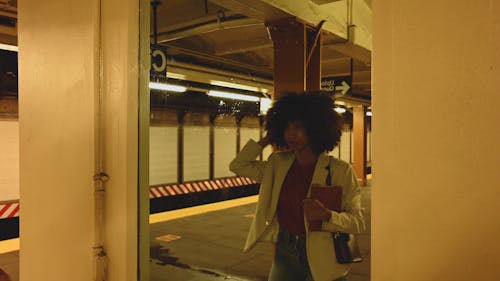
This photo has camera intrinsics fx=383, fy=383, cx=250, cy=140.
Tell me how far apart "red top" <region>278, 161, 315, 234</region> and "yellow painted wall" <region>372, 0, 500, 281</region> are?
0.89m

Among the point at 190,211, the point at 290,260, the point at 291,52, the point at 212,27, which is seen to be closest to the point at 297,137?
the point at 290,260

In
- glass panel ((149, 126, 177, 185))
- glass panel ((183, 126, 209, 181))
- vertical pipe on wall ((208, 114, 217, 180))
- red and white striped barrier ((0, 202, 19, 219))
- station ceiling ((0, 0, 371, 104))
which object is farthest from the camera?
vertical pipe on wall ((208, 114, 217, 180))

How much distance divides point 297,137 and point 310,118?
0.17 m

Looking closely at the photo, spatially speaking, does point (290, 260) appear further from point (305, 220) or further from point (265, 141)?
point (265, 141)

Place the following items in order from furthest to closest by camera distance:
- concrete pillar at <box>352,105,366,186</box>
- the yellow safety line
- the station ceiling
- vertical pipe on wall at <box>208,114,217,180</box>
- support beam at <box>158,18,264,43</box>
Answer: concrete pillar at <box>352,105,366,186</box>
vertical pipe on wall at <box>208,114,217,180</box>
the yellow safety line
support beam at <box>158,18,264,43</box>
the station ceiling

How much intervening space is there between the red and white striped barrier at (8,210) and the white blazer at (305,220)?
6.08 m

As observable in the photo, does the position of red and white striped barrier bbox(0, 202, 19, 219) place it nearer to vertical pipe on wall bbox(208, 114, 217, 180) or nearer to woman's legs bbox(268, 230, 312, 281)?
vertical pipe on wall bbox(208, 114, 217, 180)

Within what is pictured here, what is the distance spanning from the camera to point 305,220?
194cm

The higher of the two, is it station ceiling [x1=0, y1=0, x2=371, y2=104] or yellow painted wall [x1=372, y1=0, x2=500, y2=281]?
station ceiling [x1=0, y1=0, x2=371, y2=104]

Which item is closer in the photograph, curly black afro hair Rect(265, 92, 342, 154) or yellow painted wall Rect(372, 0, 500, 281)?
yellow painted wall Rect(372, 0, 500, 281)

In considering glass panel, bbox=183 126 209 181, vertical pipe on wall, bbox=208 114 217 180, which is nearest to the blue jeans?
glass panel, bbox=183 126 209 181

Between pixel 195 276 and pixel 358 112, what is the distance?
10.8 meters

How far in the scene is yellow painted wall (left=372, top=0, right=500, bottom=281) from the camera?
3.27 ft

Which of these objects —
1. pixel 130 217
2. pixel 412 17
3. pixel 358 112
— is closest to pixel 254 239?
pixel 130 217
